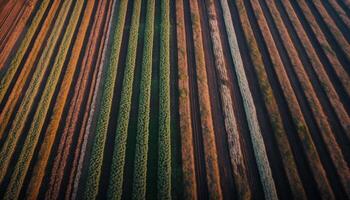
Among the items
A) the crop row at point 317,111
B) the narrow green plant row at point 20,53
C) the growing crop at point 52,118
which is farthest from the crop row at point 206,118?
the narrow green plant row at point 20,53

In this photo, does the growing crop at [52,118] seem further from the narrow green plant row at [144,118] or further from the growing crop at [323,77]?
the growing crop at [323,77]

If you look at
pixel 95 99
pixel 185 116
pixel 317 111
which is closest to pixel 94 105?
pixel 95 99

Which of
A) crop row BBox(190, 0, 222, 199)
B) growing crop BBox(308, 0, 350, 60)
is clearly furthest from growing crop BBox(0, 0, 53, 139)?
growing crop BBox(308, 0, 350, 60)

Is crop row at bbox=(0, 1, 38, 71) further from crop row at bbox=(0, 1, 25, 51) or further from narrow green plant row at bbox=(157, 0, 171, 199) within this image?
narrow green plant row at bbox=(157, 0, 171, 199)

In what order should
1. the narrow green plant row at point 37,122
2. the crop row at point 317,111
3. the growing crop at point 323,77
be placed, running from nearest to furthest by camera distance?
the narrow green plant row at point 37,122
the crop row at point 317,111
the growing crop at point 323,77

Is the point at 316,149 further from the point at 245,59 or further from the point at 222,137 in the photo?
the point at 245,59

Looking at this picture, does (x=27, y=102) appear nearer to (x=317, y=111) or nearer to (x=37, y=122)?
(x=37, y=122)
